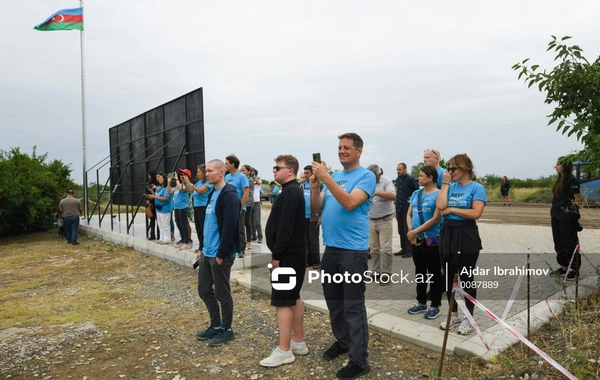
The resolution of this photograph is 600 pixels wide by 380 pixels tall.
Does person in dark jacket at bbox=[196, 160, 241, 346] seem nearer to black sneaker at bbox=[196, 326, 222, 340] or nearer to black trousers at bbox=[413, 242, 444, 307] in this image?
black sneaker at bbox=[196, 326, 222, 340]

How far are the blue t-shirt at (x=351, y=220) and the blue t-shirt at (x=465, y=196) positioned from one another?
3.78ft

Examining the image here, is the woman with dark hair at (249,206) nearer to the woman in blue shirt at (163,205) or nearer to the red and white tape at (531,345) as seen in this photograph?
the woman in blue shirt at (163,205)

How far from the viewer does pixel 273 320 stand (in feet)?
16.7

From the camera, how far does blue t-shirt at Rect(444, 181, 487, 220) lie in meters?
4.11

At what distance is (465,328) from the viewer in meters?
4.05

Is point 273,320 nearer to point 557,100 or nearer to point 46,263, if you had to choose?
point 557,100

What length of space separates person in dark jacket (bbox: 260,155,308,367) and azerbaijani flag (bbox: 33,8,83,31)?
58.0ft

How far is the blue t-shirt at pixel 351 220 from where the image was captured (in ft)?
11.4

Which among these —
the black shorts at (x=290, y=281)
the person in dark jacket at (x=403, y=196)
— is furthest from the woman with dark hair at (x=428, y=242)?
the person in dark jacket at (x=403, y=196)

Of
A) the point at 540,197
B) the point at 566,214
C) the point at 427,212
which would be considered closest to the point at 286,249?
the point at 427,212

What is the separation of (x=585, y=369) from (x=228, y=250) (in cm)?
313

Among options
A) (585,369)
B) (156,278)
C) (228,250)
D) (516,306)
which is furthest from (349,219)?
(156,278)

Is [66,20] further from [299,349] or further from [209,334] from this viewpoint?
[299,349]

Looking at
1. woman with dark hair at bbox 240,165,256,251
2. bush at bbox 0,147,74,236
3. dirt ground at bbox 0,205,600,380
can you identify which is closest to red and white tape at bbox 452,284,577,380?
dirt ground at bbox 0,205,600,380
